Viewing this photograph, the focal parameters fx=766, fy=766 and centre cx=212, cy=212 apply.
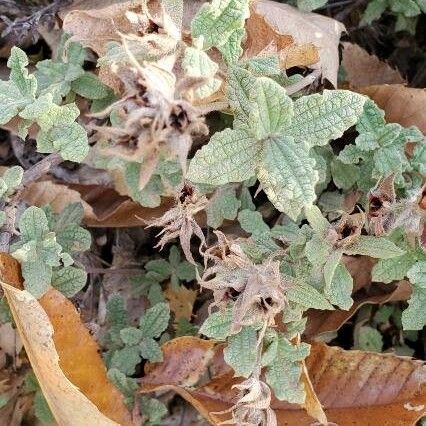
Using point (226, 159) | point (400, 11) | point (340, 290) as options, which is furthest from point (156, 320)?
point (400, 11)

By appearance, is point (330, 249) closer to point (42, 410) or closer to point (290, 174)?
point (290, 174)

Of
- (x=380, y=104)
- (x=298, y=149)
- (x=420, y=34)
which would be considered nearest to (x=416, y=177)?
(x=380, y=104)

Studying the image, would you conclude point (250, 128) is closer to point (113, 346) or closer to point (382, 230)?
point (382, 230)

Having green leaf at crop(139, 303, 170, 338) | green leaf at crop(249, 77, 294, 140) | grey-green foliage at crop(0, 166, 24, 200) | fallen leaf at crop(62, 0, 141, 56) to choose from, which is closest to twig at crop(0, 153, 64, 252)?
grey-green foliage at crop(0, 166, 24, 200)

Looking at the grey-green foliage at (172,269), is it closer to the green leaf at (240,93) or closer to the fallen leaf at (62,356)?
the fallen leaf at (62,356)

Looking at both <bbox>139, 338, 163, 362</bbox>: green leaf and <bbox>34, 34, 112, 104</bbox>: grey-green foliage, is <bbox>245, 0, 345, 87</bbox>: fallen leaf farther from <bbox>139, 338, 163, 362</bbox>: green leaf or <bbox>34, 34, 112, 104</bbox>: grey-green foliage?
<bbox>139, 338, 163, 362</bbox>: green leaf
